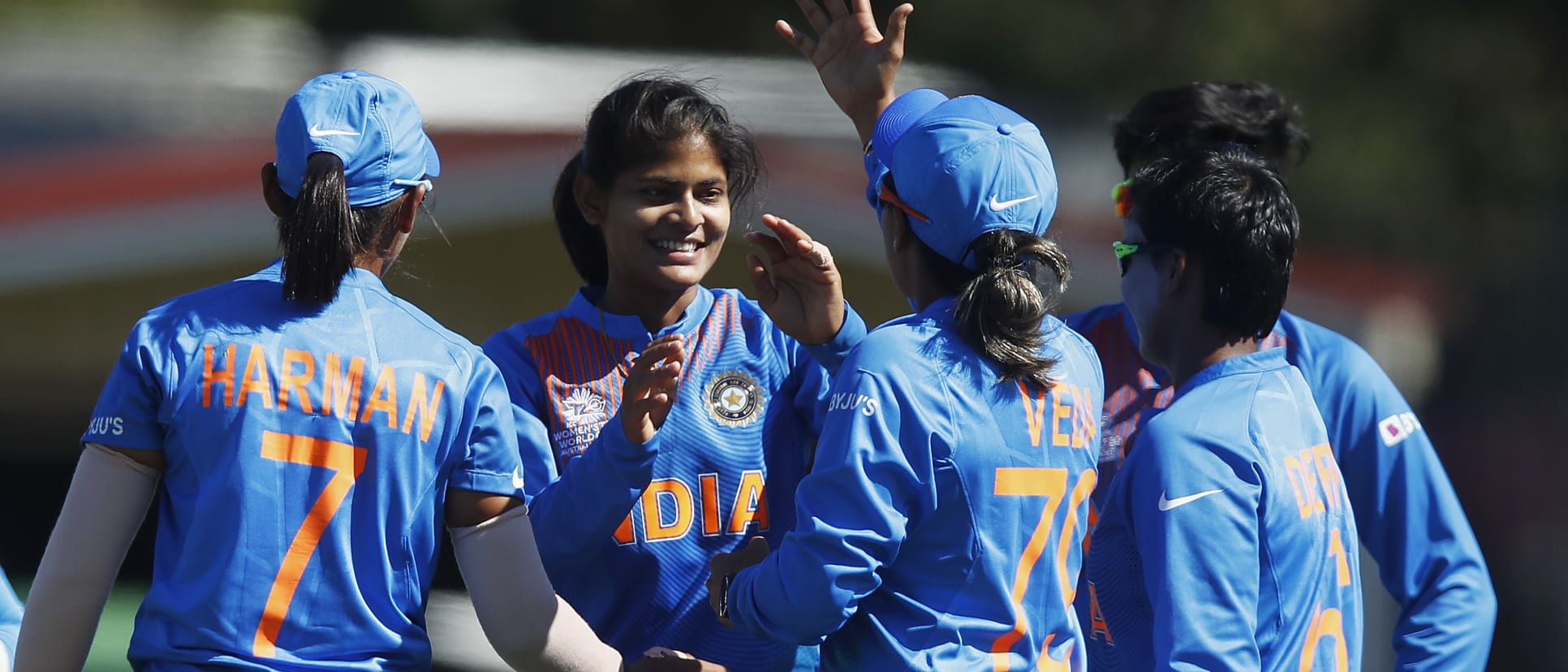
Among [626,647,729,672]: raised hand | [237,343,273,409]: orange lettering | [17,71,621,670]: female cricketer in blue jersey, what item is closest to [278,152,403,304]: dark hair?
[17,71,621,670]: female cricketer in blue jersey

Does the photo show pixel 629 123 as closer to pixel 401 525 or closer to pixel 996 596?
pixel 401 525

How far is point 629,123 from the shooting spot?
10.4ft

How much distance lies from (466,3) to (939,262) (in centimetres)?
1137

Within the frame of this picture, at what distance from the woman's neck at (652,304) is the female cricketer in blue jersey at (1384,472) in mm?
905

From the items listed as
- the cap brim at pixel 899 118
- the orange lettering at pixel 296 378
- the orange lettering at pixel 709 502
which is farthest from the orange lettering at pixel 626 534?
the cap brim at pixel 899 118

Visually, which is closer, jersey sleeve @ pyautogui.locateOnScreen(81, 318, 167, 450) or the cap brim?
jersey sleeve @ pyautogui.locateOnScreen(81, 318, 167, 450)

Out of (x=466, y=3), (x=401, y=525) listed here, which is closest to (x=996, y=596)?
(x=401, y=525)

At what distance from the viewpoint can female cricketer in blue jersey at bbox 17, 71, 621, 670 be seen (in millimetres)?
2469

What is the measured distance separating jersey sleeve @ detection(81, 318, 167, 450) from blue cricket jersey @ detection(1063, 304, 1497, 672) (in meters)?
1.87

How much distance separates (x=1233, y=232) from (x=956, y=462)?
662 mm

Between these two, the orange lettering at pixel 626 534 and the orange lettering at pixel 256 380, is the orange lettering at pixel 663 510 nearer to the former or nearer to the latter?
the orange lettering at pixel 626 534

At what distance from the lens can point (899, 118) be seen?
9.36ft

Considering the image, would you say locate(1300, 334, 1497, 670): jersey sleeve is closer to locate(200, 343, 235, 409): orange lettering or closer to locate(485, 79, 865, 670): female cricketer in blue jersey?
locate(485, 79, 865, 670): female cricketer in blue jersey

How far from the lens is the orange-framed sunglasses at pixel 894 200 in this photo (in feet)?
8.89
